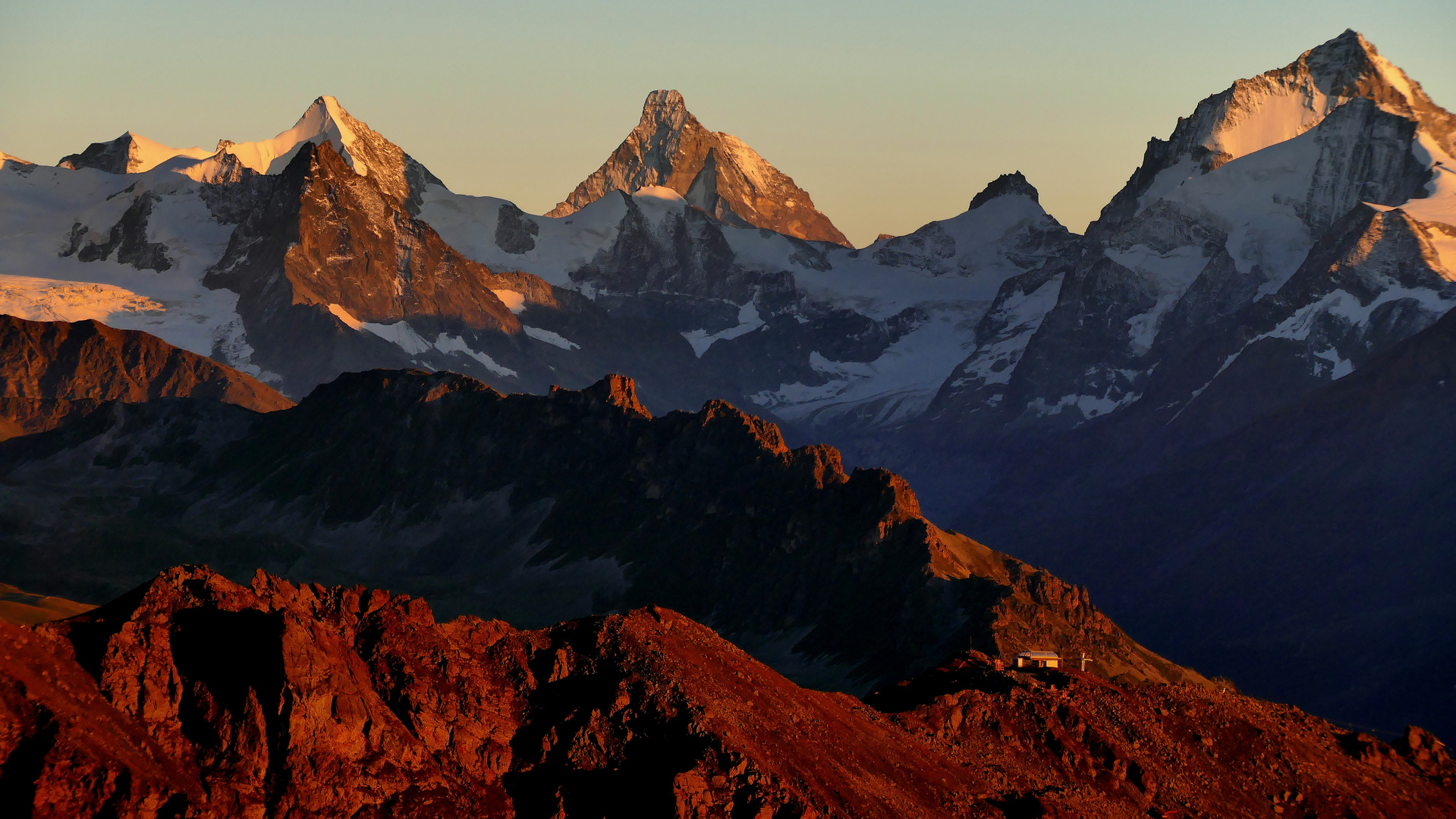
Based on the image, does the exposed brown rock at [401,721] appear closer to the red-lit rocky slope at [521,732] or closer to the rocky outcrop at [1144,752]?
the red-lit rocky slope at [521,732]

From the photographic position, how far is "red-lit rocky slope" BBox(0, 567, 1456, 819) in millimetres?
81062

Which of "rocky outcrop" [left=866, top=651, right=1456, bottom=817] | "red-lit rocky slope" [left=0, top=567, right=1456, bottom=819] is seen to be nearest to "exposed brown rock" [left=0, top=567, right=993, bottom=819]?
"red-lit rocky slope" [left=0, top=567, right=1456, bottom=819]

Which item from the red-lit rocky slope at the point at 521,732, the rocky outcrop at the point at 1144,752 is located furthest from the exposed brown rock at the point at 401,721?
the rocky outcrop at the point at 1144,752

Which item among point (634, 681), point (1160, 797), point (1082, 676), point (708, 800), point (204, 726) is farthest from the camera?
point (1082, 676)

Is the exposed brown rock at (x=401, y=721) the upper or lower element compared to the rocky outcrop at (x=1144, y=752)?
lower

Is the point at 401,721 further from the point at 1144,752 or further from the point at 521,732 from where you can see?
the point at 1144,752

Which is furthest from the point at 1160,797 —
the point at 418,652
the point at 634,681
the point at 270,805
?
the point at 270,805

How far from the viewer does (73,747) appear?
77.3 metres

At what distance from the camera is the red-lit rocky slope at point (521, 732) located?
81062 millimetres

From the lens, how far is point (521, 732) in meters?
94.5

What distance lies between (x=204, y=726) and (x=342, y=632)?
11.8 m

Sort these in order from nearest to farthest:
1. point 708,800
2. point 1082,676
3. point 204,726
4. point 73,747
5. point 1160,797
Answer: point 73,747, point 204,726, point 708,800, point 1160,797, point 1082,676

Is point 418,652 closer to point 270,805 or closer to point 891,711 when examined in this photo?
point 270,805

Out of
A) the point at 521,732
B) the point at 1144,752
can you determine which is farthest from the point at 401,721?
the point at 1144,752
